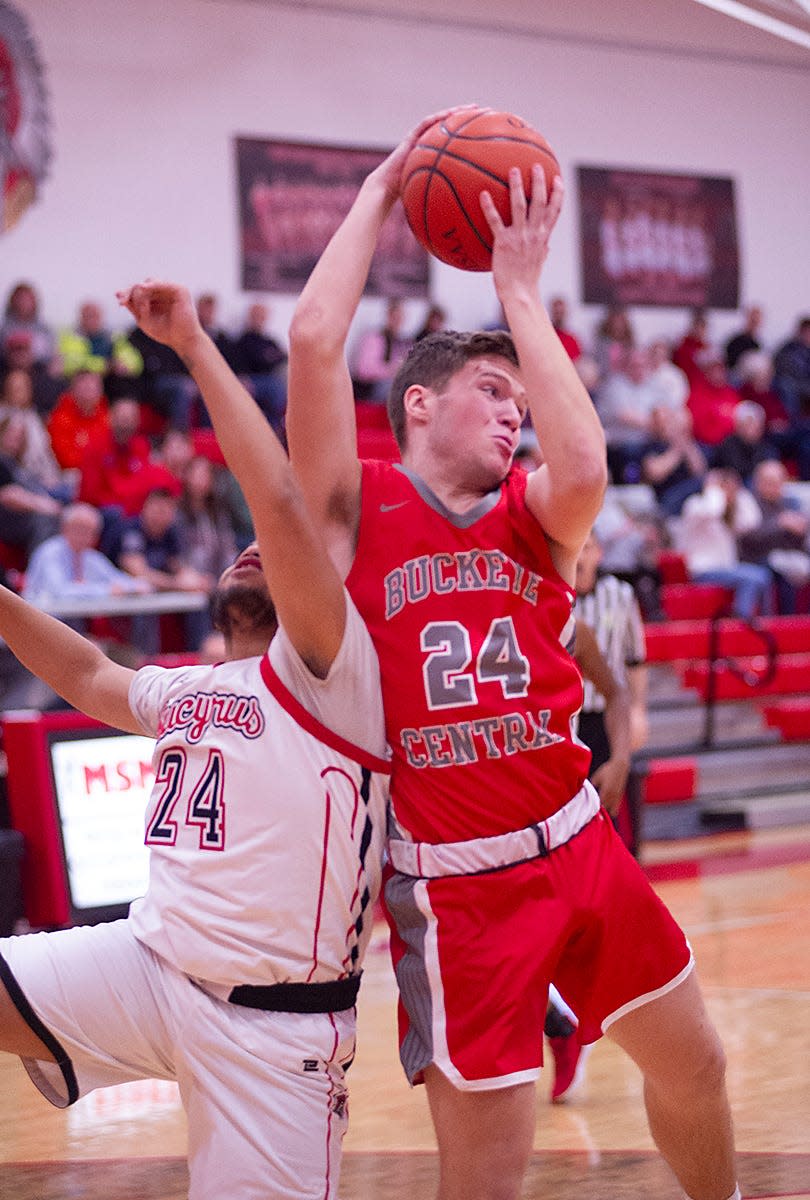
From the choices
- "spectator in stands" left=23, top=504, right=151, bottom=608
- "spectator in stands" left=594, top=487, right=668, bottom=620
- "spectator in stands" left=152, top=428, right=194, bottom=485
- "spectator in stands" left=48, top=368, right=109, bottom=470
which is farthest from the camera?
"spectator in stands" left=594, top=487, right=668, bottom=620

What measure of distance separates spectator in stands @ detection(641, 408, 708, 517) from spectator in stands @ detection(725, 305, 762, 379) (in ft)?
8.69

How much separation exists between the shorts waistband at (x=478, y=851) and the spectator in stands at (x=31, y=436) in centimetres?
942

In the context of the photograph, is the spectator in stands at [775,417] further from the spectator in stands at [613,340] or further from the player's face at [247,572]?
the player's face at [247,572]

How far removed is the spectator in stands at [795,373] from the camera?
17062mm

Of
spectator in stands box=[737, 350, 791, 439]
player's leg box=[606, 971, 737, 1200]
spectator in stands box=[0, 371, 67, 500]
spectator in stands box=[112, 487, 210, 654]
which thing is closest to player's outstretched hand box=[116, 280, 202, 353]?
player's leg box=[606, 971, 737, 1200]

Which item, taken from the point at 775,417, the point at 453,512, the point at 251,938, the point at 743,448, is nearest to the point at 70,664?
the point at 251,938

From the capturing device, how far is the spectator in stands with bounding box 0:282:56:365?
13.0m

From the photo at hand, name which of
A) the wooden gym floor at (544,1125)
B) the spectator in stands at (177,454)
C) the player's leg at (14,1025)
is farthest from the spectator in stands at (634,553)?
the player's leg at (14,1025)

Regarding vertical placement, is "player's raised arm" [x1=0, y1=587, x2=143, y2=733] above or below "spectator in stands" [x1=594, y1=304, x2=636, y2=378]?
below

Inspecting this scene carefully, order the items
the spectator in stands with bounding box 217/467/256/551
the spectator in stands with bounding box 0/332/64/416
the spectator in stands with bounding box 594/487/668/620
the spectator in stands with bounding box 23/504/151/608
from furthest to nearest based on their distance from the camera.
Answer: the spectator in stands with bounding box 594/487/668/620 → the spectator in stands with bounding box 0/332/64/416 → the spectator in stands with bounding box 217/467/256/551 → the spectator in stands with bounding box 23/504/151/608

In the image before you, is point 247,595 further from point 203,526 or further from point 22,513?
point 203,526

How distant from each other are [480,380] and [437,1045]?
47.0 inches

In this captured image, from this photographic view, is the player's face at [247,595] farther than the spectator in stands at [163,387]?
No

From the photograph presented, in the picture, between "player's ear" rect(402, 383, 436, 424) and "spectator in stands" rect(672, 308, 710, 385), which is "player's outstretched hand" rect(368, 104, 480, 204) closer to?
"player's ear" rect(402, 383, 436, 424)
